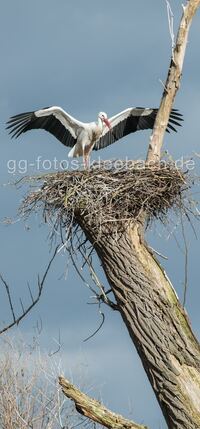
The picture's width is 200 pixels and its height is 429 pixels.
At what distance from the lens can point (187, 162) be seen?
37.1 ft

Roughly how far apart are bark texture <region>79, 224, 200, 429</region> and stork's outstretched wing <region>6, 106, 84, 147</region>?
16.6ft

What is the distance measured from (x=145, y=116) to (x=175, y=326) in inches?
249

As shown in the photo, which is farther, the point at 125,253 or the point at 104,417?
the point at 125,253

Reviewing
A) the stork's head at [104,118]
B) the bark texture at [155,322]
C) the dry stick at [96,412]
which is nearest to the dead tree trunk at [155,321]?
the bark texture at [155,322]

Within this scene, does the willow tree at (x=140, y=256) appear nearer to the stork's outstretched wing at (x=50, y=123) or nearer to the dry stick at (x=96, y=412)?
the dry stick at (x=96, y=412)

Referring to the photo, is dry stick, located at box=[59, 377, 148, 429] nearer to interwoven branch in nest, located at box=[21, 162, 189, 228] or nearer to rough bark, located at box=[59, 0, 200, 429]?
rough bark, located at box=[59, 0, 200, 429]

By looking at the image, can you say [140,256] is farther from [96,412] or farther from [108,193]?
[96,412]

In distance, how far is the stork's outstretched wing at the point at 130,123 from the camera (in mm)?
16297

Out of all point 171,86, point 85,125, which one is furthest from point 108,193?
point 85,125

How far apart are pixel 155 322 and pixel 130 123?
20.8 feet

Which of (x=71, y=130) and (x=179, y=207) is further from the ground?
(x=71, y=130)

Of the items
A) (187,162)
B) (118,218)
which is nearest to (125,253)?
(118,218)

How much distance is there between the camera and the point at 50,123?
16359 mm

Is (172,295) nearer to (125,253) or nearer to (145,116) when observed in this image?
(125,253)
